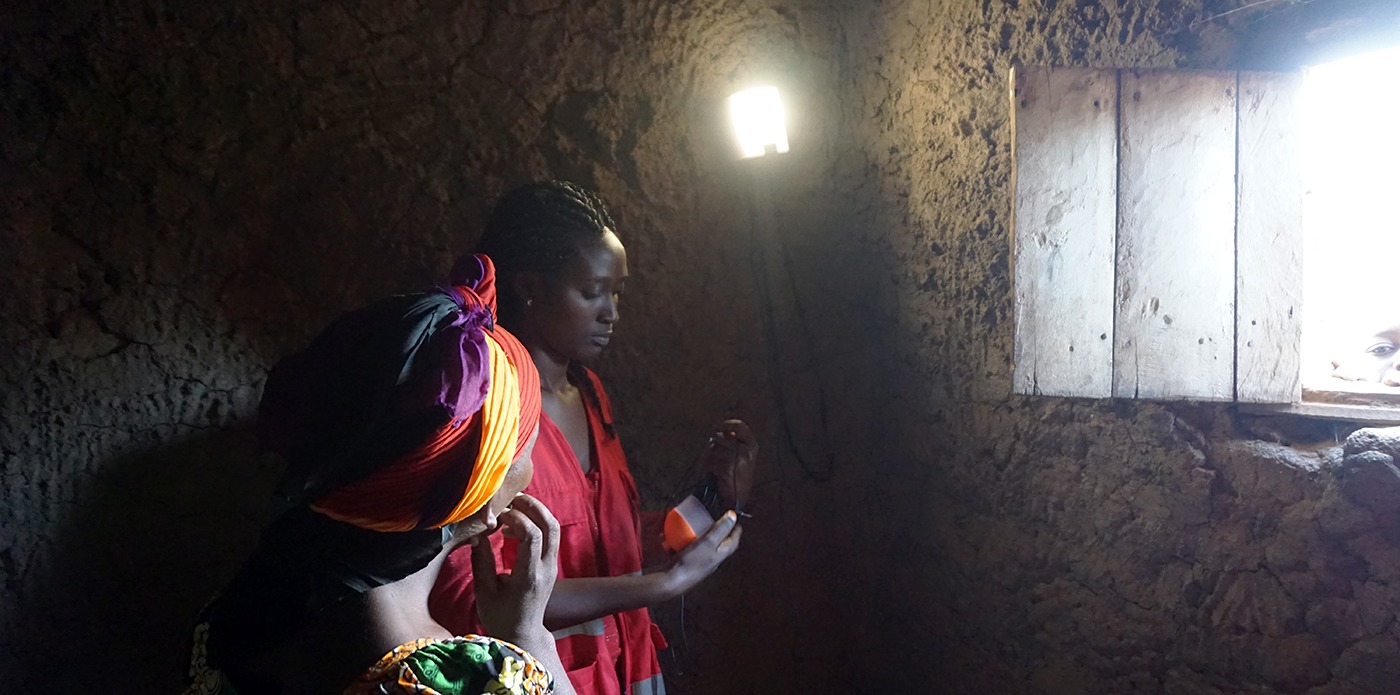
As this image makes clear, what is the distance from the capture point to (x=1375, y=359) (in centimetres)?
179

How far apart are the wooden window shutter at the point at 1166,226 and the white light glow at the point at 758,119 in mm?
592

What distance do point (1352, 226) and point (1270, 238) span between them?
644 mm

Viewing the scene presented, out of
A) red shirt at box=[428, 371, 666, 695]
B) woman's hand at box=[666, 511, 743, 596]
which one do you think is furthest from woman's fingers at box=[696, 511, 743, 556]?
red shirt at box=[428, 371, 666, 695]

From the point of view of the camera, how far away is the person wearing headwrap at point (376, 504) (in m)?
0.95

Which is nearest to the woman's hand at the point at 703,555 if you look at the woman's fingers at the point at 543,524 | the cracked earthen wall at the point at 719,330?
the woman's fingers at the point at 543,524

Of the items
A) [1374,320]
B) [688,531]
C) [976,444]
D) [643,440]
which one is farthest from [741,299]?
[1374,320]

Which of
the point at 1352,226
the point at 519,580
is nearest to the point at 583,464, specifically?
the point at 519,580

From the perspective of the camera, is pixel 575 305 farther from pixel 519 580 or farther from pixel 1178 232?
pixel 1178 232

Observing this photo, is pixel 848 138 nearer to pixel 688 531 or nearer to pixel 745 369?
pixel 745 369

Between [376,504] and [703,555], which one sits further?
[703,555]

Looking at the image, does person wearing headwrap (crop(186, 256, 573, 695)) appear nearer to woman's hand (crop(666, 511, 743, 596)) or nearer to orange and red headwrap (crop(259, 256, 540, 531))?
orange and red headwrap (crop(259, 256, 540, 531))

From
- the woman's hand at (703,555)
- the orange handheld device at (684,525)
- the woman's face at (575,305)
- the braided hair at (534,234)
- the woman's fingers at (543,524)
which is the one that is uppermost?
the braided hair at (534,234)

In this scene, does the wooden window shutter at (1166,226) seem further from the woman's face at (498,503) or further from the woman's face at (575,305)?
the woman's face at (498,503)

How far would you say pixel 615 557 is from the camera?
1.58 metres
